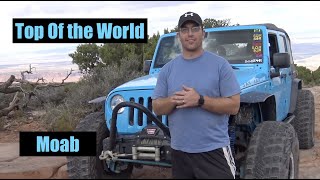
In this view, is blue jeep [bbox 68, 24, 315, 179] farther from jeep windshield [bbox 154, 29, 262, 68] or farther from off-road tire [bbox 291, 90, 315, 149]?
off-road tire [bbox 291, 90, 315, 149]

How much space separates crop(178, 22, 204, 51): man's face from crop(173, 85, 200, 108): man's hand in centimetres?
35

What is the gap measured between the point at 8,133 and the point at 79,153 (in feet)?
21.2

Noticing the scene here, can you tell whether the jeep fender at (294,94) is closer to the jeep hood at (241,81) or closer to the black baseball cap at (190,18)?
the jeep hood at (241,81)

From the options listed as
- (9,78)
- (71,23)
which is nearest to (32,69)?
(9,78)

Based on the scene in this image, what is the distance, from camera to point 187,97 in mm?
3301

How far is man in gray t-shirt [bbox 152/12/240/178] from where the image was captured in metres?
3.46

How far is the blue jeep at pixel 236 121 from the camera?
4266 mm

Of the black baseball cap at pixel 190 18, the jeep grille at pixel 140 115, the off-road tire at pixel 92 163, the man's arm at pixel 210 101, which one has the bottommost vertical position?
the off-road tire at pixel 92 163

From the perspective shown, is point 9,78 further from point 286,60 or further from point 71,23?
point 286,60

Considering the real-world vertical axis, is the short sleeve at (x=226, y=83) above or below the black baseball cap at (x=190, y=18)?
below

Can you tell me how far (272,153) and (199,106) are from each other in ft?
3.74

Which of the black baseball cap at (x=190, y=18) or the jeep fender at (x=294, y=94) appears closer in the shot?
the black baseball cap at (x=190, y=18)

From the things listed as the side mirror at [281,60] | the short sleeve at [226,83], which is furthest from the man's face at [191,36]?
the side mirror at [281,60]

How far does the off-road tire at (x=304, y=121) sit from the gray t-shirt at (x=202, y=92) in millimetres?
4166
